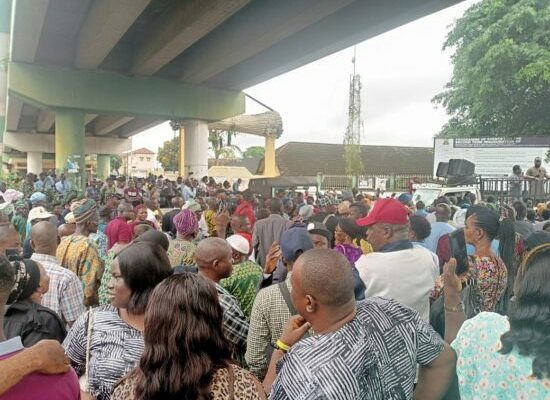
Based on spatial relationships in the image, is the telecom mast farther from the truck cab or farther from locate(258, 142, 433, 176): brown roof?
the truck cab

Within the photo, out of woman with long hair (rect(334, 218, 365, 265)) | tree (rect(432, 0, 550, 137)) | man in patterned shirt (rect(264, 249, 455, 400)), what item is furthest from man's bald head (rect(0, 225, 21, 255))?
tree (rect(432, 0, 550, 137))

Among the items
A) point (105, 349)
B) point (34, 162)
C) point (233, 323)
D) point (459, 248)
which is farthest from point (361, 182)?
point (34, 162)

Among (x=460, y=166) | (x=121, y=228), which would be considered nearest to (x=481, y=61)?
(x=460, y=166)

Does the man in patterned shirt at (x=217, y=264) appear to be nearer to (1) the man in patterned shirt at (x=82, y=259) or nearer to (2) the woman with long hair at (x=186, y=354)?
(2) the woman with long hair at (x=186, y=354)

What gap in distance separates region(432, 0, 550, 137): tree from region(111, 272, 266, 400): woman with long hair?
9.19 meters

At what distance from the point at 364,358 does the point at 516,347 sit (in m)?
0.61

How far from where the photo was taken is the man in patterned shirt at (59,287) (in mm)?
3764

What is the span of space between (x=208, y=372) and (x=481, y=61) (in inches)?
452

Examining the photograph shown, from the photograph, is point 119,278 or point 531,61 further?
point 531,61

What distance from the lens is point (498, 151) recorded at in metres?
17.2

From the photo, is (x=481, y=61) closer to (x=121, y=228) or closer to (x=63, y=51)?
(x=121, y=228)

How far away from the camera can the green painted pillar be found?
18.7m

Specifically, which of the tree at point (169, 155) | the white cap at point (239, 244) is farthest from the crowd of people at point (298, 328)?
the tree at point (169, 155)

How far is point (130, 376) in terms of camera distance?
6.11 ft
